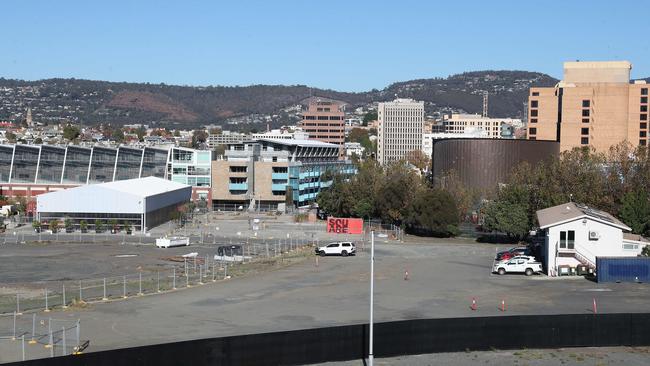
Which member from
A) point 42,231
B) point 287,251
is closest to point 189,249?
point 287,251

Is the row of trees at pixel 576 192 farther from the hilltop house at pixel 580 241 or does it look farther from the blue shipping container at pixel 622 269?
the blue shipping container at pixel 622 269

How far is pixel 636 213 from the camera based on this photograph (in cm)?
6012

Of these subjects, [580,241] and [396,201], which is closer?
[580,241]

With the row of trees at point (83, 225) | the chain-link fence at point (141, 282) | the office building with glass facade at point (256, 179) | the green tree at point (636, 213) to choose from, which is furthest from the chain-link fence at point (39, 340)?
the office building with glass facade at point (256, 179)

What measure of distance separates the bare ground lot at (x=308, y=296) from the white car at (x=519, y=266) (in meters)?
0.92

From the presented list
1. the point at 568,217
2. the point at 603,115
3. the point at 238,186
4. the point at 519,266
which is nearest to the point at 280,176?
the point at 238,186

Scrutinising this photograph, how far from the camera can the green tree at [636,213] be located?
59.9 metres

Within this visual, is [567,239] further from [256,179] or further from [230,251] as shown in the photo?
[256,179]

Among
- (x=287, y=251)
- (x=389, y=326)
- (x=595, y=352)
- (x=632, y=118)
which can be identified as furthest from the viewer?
(x=632, y=118)

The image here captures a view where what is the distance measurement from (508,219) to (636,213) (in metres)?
9.18

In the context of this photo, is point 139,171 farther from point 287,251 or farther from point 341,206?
point 287,251

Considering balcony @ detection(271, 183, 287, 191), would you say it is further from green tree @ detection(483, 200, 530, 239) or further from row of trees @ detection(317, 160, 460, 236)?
green tree @ detection(483, 200, 530, 239)

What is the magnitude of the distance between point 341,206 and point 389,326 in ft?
185

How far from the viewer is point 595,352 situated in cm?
2869
